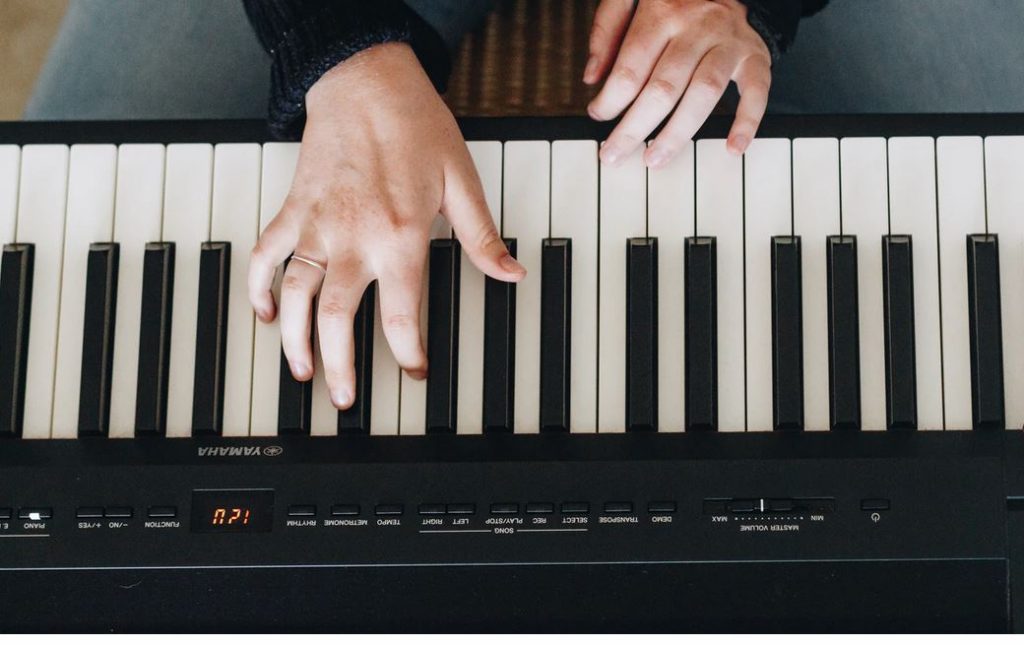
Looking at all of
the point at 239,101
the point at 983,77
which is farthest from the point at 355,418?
the point at 983,77

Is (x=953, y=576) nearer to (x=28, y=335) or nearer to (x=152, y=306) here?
(x=152, y=306)

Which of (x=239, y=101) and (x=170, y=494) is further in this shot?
(x=239, y=101)

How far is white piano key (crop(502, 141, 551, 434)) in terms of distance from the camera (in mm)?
941

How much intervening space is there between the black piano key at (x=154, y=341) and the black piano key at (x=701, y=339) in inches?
19.5

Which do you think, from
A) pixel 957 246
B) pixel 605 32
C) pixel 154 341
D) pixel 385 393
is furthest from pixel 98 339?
pixel 957 246

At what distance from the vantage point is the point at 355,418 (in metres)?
0.94

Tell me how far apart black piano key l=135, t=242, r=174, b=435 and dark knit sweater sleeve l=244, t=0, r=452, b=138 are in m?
0.17

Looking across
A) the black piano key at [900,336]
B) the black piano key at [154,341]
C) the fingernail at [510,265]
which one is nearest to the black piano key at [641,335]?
the fingernail at [510,265]

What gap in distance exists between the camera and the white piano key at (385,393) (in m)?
0.94

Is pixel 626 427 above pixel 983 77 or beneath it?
beneath

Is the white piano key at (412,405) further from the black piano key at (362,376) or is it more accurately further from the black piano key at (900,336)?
the black piano key at (900,336)

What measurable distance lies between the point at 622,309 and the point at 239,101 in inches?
22.6
